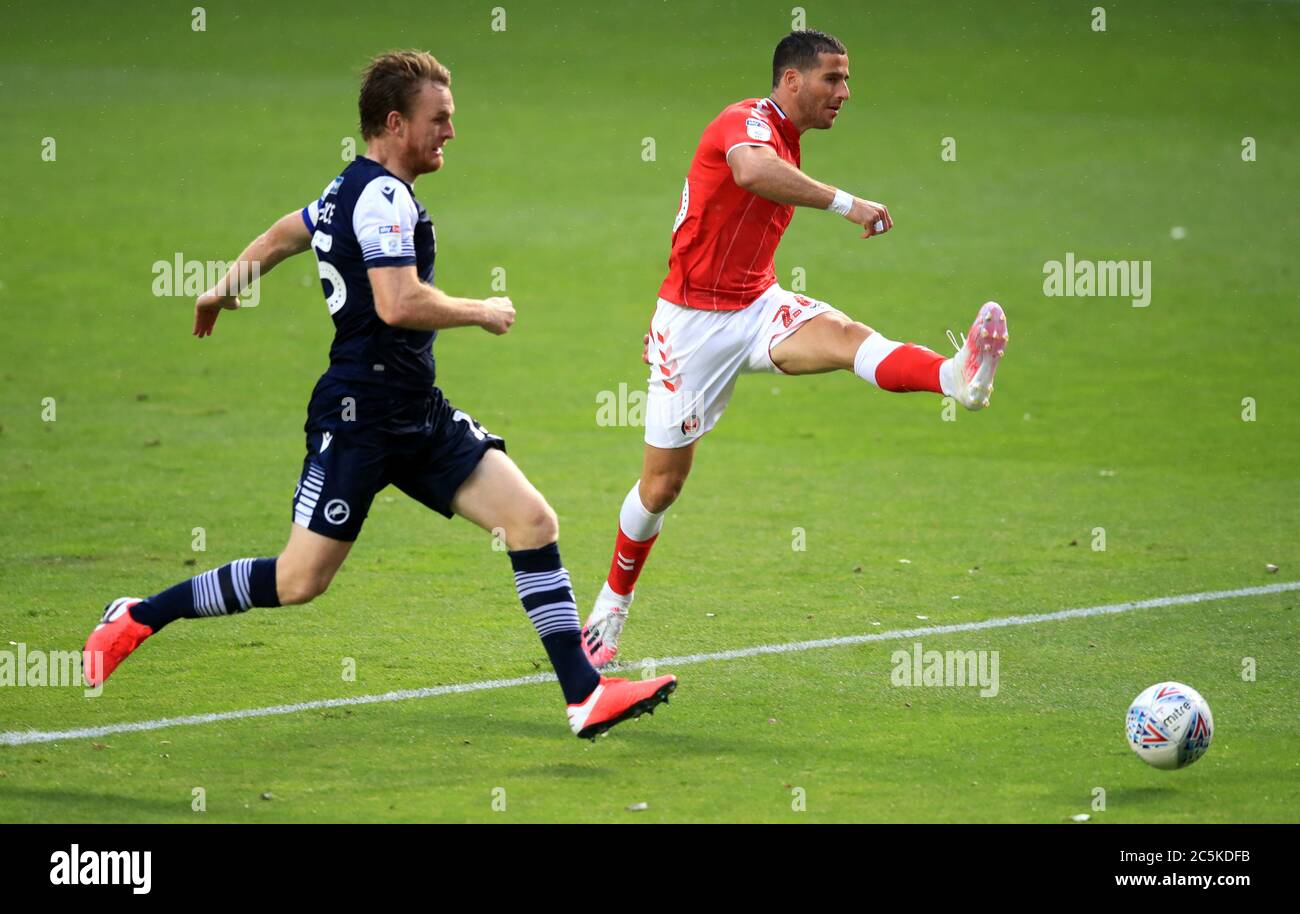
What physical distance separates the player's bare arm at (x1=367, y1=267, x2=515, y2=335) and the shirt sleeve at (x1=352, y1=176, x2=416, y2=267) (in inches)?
1.9

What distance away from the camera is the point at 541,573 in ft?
21.6

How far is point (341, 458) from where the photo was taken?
6391 mm

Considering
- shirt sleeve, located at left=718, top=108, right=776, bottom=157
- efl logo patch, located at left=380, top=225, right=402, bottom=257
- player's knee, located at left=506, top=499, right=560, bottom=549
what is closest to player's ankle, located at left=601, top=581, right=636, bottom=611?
player's knee, located at left=506, top=499, right=560, bottom=549

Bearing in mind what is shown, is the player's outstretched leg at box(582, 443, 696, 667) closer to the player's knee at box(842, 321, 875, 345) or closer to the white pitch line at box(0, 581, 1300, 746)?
the white pitch line at box(0, 581, 1300, 746)

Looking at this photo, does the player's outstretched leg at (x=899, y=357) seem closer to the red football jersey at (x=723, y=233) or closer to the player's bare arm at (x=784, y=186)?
the red football jersey at (x=723, y=233)

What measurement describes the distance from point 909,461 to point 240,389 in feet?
20.3

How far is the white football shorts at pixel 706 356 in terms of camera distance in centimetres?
796

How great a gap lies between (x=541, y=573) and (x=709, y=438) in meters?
7.47

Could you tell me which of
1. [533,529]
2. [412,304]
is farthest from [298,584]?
[412,304]

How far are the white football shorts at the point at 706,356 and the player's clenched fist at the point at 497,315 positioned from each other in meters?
1.79

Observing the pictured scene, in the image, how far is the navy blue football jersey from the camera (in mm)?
6117

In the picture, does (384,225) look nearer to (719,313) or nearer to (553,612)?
(553,612)

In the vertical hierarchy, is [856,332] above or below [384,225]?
below

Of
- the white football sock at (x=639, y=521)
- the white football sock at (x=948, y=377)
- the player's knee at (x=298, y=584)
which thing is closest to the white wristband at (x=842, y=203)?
the white football sock at (x=948, y=377)
